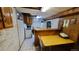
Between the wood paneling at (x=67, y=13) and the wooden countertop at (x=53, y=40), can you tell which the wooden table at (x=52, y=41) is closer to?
the wooden countertop at (x=53, y=40)

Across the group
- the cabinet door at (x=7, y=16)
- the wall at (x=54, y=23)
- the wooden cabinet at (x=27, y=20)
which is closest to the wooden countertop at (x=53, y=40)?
the wall at (x=54, y=23)

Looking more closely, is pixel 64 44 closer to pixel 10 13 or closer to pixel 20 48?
pixel 20 48

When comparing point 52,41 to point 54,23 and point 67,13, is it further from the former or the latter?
point 67,13

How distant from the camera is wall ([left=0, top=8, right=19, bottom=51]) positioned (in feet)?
3.20

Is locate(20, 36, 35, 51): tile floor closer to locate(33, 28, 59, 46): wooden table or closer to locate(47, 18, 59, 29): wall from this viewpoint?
locate(33, 28, 59, 46): wooden table

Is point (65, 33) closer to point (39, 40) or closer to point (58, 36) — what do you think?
point (58, 36)

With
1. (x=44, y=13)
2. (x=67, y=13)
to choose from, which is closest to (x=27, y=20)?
(x=44, y=13)

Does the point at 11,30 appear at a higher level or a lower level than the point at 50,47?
higher

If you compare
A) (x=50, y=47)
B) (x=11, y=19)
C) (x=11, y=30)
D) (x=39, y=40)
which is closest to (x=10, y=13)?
(x=11, y=19)

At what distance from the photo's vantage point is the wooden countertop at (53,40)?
103 centimetres

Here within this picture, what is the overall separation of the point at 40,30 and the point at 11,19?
14.9 inches

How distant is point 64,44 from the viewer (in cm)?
103

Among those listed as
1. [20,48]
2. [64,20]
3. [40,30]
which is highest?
[64,20]
